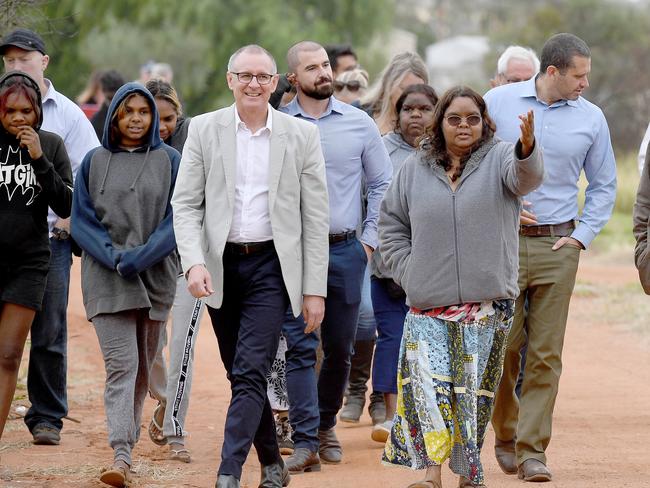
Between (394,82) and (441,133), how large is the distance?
2.72 m

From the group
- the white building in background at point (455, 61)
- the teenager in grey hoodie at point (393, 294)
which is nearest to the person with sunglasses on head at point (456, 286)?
the teenager in grey hoodie at point (393, 294)

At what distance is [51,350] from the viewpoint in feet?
29.2

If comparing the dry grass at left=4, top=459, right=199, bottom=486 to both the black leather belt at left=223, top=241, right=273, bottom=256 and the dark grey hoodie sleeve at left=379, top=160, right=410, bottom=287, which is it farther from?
the dark grey hoodie sleeve at left=379, top=160, right=410, bottom=287

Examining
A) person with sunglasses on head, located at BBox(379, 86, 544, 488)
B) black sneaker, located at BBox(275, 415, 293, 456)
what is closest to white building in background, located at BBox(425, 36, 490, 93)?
black sneaker, located at BBox(275, 415, 293, 456)

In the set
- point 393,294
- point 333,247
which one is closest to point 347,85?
point 393,294

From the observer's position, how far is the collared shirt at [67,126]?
8953 millimetres

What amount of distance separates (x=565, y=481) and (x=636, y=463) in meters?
0.82

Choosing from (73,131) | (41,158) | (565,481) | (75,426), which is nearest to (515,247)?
(565,481)

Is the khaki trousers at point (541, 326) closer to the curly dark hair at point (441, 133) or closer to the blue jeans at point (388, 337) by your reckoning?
the curly dark hair at point (441, 133)

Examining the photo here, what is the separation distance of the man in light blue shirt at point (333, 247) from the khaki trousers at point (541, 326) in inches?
43.0

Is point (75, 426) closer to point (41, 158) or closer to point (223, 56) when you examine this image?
point (41, 158)

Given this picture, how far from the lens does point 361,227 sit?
8867 mm

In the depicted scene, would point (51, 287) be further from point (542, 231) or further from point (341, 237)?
point (542, 231)

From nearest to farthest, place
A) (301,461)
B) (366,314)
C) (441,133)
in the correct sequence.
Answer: (441,133) < (301,461) < (366,314)
